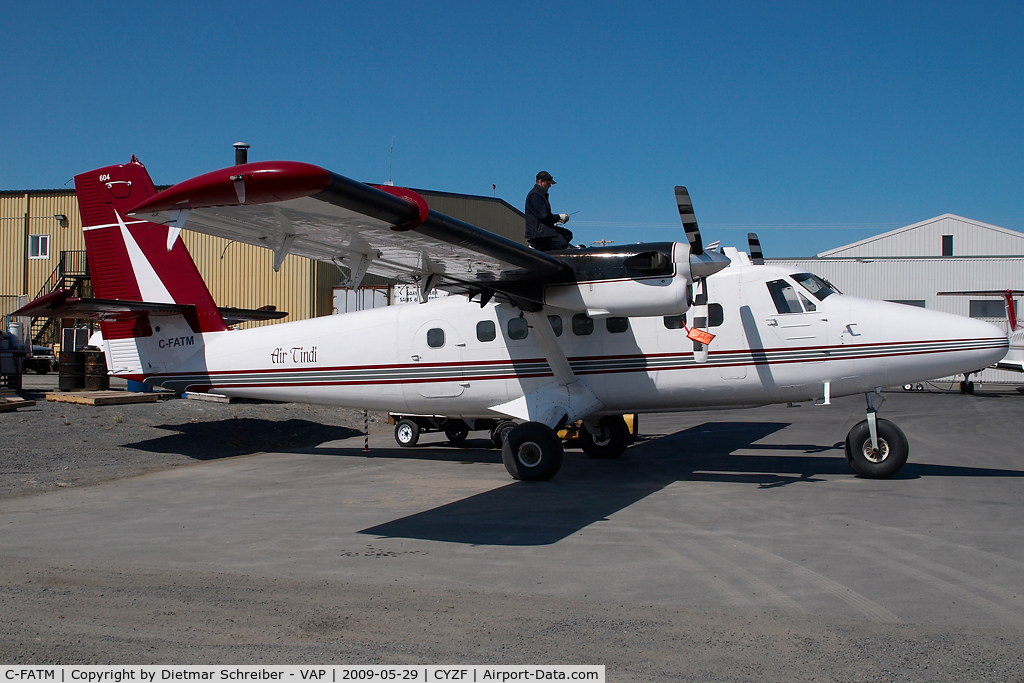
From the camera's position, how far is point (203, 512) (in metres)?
8.19

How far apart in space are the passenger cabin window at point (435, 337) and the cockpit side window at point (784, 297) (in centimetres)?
496

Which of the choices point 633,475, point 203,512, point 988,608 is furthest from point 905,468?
point 203,512

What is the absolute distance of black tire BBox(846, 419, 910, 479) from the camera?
372 inches

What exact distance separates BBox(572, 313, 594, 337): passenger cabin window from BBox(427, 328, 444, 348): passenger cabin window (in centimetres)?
215

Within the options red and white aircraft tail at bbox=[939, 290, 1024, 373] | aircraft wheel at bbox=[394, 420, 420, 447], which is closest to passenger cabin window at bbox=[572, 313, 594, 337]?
aircraft wheel at bbox=[394, 420, 420, 447]

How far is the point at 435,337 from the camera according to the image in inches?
451

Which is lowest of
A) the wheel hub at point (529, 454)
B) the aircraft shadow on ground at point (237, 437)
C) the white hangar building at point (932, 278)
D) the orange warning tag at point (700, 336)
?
the aircraft shadow on ground at point (237, 437)

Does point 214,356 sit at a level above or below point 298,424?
above

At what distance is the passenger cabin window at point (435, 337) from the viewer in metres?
11.4

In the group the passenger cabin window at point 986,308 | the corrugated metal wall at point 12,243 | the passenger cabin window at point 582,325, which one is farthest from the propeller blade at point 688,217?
the corrugated metal wall at point 12,243

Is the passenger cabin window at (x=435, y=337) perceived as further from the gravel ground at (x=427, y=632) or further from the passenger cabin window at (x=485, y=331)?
the gravel ground at (x=427, y=632)

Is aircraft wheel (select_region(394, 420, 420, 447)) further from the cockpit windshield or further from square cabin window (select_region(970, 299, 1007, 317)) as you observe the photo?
square cabin window (select_region(970, 299, 1007, 317))

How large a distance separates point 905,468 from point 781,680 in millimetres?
8228

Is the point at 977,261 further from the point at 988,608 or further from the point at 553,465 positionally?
the point at 988,608
